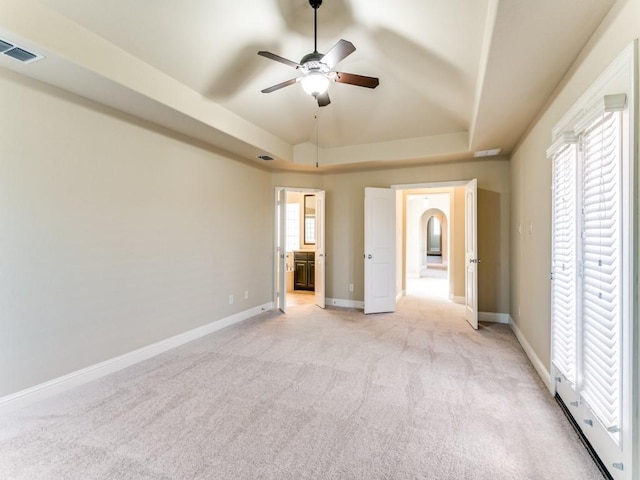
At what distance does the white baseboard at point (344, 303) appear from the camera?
18.9 feet

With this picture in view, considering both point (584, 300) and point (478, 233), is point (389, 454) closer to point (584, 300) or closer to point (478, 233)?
point (584, 300)

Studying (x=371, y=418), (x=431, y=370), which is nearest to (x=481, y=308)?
(x=431, y=370)

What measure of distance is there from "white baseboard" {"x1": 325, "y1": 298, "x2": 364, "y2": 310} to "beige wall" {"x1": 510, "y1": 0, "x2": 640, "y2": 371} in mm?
2398

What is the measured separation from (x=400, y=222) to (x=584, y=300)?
4.94 metres

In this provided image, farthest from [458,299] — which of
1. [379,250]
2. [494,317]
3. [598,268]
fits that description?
[598,268]

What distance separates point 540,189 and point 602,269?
1.61m

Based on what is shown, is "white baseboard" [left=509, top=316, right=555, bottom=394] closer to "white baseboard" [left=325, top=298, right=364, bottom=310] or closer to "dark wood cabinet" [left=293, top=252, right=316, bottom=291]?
"white baseboard" [left=325, top=298, right=364, bottom=310]

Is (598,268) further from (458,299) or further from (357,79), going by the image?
(458,299)

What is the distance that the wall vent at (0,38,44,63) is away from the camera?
82.5 inches

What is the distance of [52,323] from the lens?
2.63 metres

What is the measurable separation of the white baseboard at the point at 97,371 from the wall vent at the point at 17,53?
2480mm

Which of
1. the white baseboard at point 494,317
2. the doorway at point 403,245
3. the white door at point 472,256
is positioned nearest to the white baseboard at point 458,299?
the doorway at point 403,245

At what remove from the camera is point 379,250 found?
5.44 metres

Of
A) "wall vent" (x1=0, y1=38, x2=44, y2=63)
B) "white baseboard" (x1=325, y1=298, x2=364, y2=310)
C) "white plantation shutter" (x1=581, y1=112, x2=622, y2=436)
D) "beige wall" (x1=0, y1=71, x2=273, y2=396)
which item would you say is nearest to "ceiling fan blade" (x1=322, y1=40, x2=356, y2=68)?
"white plantation shutter" (x1=581, y1=112, x2=622, y2=436)
